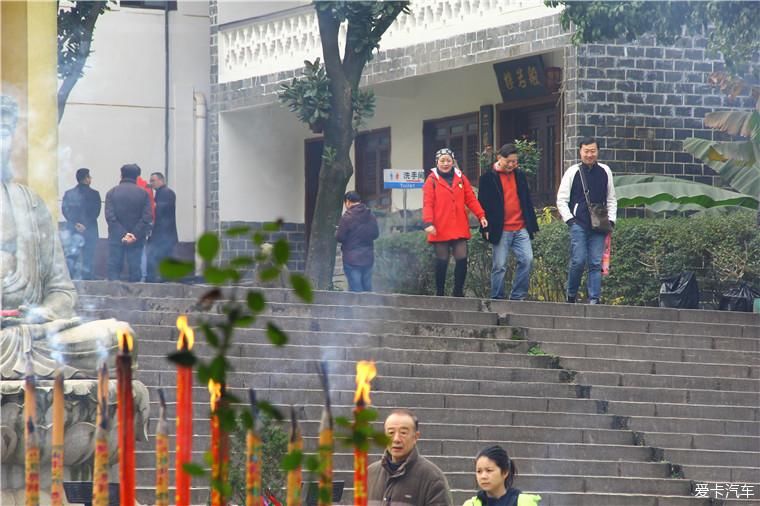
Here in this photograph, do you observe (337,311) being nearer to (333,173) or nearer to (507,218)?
(507,218)

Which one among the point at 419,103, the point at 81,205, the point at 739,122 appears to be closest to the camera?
the point at 739,122

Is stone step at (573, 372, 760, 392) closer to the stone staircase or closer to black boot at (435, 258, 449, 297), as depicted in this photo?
the stone staircase

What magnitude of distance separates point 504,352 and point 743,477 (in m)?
2.72

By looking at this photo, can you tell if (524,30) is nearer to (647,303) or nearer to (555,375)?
(647,303)

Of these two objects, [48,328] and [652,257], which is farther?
[652,257]

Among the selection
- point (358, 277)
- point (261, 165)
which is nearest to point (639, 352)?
point (358, 277)

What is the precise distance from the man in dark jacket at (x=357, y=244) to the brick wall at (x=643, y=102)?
4697mm

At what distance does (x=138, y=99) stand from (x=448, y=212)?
11.0 metres

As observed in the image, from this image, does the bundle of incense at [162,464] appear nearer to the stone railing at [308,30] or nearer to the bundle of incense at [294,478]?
the bundle of incense at [294,478]

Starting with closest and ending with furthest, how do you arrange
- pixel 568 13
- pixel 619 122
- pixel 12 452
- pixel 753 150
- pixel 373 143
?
pixel 12 452 < pixel 568 13 < pixel 753 150 < pixel 619 122 < pixel 373 143

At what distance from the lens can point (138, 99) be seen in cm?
2698

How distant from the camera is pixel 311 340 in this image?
49.1 feet

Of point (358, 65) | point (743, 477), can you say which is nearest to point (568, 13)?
point (358, 65)

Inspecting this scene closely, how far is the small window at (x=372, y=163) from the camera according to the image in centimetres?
2716
